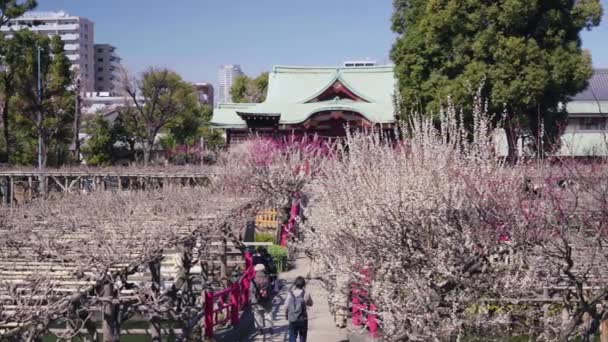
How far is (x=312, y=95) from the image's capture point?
3581 centimetres

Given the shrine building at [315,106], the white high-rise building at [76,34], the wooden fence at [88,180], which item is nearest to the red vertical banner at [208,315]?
the wooden fence at [88,180]

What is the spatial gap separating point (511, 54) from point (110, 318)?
52.3ft

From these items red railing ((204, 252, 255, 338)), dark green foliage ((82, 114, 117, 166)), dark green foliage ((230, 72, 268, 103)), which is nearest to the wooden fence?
dark green foliage ((82, 114, 117, 166))

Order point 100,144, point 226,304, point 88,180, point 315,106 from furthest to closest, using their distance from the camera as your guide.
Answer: point 100,144, point 315,106, point 88,180, point 226,304

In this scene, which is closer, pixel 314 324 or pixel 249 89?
pixel 314 324

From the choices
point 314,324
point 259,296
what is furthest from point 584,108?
point 259,296

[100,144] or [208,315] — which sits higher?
[100,144]

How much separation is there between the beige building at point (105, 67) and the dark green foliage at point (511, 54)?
104 m

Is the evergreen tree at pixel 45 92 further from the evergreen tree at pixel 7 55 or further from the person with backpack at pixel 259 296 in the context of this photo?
the person with backpack at pixel 259 296

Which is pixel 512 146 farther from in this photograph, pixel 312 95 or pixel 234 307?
pixel 312 95

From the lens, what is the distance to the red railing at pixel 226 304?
37.5 ft

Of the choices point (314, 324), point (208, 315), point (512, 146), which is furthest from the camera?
point (512, 146)

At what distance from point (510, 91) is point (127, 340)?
42.2ft

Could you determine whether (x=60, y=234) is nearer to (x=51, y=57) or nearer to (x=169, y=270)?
(x=169, y=270)
